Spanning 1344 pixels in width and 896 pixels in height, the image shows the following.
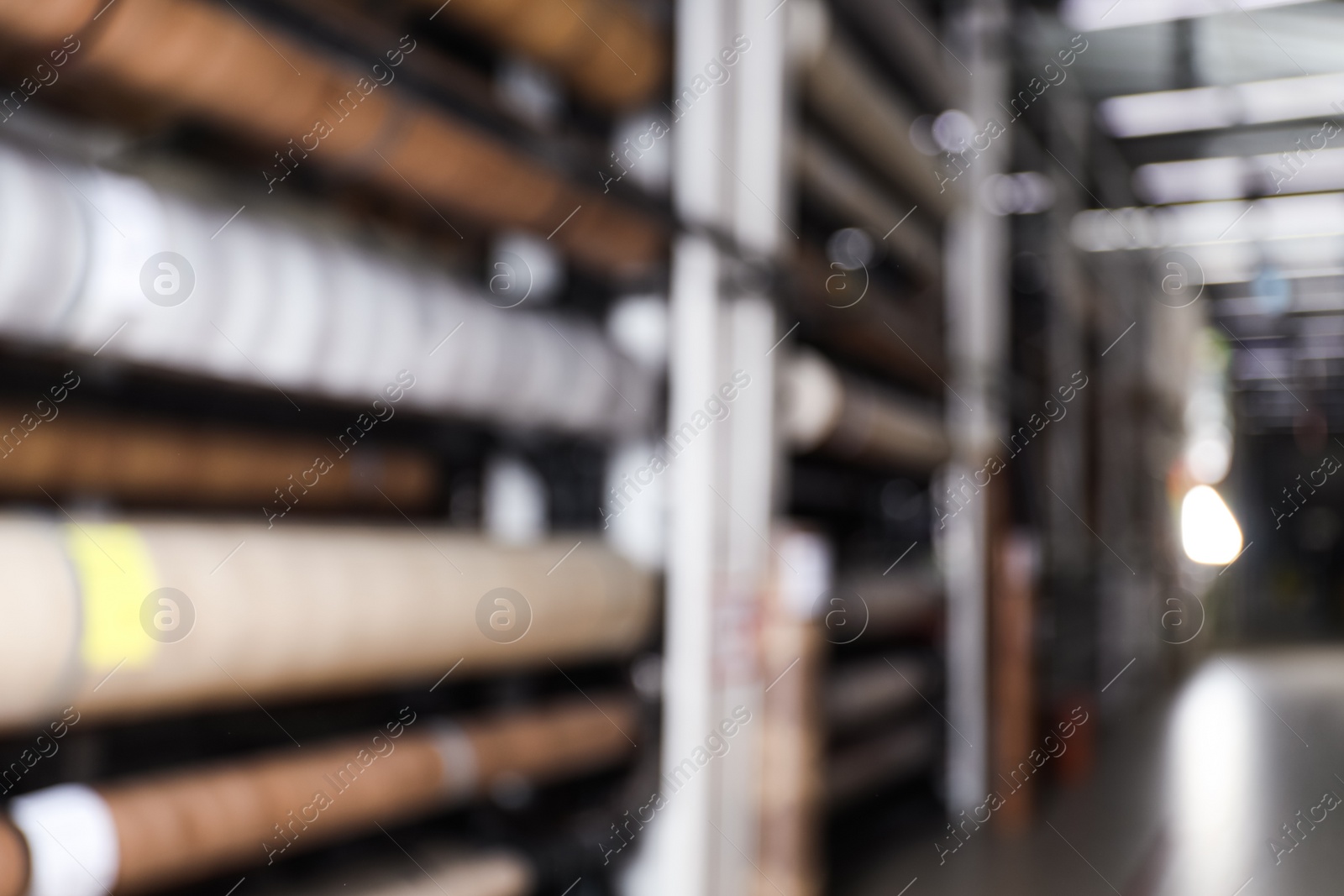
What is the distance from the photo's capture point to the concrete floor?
315 cm

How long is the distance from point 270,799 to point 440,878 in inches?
15.0

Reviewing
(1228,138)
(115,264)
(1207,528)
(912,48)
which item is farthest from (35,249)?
(1207,528)

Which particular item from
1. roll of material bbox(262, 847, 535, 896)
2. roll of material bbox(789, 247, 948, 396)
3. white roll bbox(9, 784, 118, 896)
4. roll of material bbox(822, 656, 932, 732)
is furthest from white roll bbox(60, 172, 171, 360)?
roll of material bbox(822, 656, 932, 732)

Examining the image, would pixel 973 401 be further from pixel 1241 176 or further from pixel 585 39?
pixel 1241 176

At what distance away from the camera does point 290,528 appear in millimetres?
1524

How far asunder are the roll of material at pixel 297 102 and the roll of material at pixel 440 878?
103cm

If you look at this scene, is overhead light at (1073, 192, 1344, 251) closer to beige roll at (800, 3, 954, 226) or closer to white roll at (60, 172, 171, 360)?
beige roll at (800, 3, 954, 226)

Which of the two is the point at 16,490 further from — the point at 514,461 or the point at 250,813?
the point at 514,461

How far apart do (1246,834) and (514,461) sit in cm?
283

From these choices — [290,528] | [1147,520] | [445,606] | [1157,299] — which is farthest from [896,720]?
[1157,299]

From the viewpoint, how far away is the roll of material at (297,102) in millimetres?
1232

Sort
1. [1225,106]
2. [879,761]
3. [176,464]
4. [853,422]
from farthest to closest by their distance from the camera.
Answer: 1. [1225,106]
2. [879,761]
3. [853,422]
4. [176,464]

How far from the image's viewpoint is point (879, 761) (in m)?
3.55

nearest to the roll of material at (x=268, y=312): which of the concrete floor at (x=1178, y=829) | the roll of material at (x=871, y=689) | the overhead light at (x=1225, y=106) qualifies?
the roll of material at (x=871, y=689)
